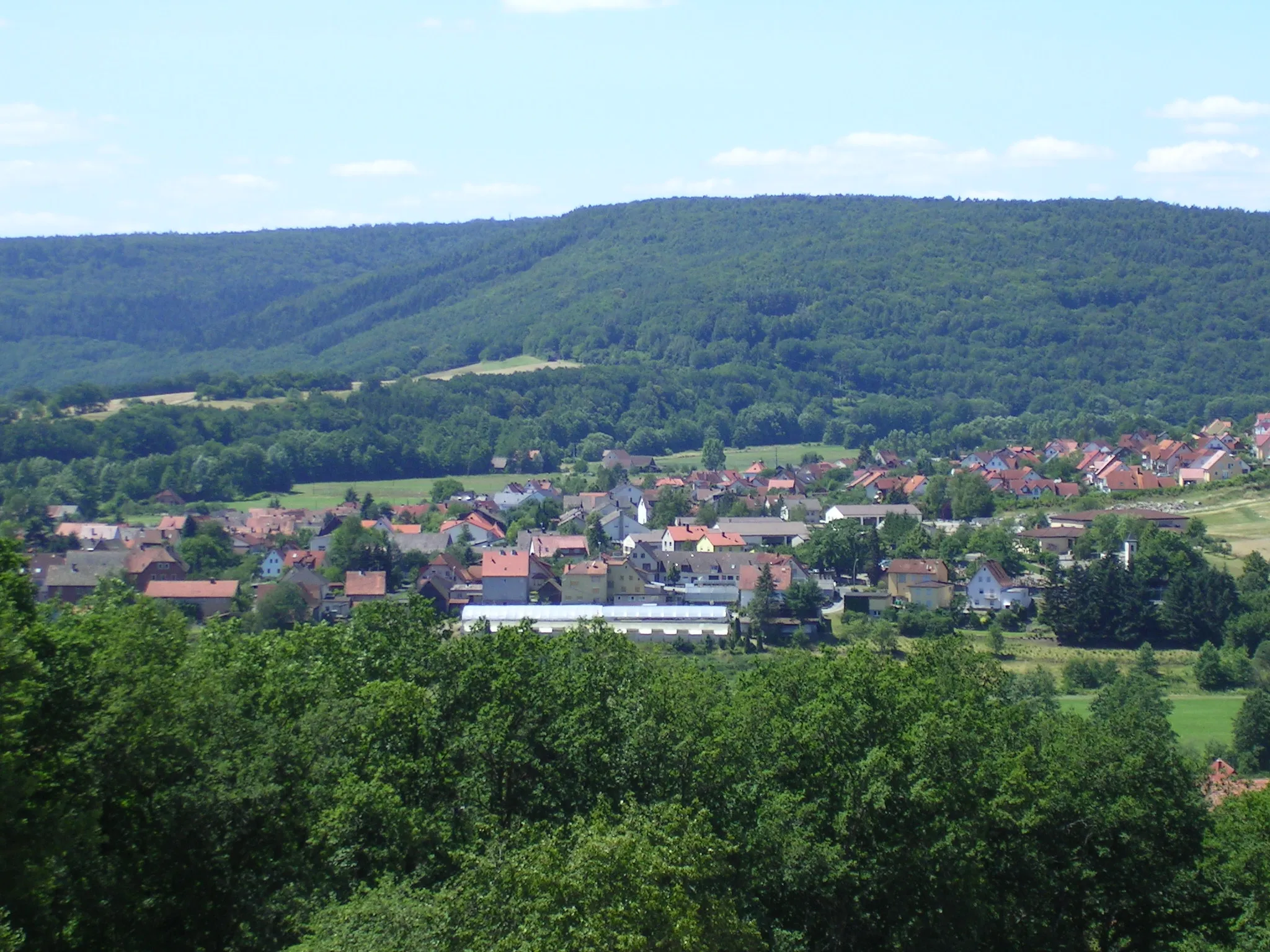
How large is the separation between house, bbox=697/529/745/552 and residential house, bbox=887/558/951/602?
7.90 metres

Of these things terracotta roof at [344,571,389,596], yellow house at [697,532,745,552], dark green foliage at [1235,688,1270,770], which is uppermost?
dark green foliage at [1235,688,1270,770]

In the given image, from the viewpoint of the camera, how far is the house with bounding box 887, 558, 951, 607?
4456 cm

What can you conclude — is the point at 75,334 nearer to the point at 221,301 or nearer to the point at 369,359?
the point at 221,301

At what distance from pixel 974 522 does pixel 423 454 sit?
37.0 metres

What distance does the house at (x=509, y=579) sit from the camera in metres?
46.0

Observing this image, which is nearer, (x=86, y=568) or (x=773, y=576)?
(x=773, y=576)

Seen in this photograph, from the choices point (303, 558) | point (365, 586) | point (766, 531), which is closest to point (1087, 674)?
point (365, 586)

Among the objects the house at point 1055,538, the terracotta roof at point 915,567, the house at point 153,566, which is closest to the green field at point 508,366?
the house at point 153,566

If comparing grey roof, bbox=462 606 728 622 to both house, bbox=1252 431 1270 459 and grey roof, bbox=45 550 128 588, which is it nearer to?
grey roof, bbox=45 550 128 588

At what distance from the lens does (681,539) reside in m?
54.1

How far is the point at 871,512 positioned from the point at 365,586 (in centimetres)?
2386

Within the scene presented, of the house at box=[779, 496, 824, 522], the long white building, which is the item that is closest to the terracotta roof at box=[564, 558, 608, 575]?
the long white building

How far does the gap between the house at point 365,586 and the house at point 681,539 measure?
11.5 m

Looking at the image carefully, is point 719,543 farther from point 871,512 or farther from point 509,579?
point 509,579
